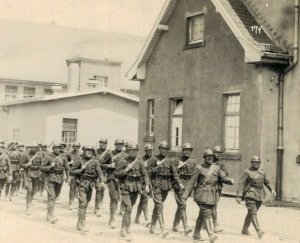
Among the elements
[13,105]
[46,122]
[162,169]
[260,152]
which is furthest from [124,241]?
[13,105]

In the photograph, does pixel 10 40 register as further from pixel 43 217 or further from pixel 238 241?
pixel 238 241

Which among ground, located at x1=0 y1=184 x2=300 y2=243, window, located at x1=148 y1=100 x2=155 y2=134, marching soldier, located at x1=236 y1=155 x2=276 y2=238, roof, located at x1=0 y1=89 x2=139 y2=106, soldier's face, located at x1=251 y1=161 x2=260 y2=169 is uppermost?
roof, located at x1=0 y1=89 x2=139 y2=106

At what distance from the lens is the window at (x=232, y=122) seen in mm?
20094

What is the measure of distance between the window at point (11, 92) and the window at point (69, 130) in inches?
466

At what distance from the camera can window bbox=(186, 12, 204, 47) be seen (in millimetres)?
22141

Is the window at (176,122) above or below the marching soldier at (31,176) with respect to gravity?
above

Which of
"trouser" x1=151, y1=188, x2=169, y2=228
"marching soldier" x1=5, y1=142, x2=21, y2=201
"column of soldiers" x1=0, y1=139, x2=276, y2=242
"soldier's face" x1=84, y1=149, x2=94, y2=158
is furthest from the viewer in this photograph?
"marching soldier" x1=5, y1=142, x2=21, y2=201

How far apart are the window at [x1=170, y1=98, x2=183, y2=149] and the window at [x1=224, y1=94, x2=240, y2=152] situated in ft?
9.51

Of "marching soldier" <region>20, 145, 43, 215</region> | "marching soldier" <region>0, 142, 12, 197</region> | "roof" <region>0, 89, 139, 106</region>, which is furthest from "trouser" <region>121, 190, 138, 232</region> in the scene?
"roof" <region>0, 89, 139, 106</region>

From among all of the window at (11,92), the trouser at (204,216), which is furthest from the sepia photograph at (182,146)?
the window at (11,92)

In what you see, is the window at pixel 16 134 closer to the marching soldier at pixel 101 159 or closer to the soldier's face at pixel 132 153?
the marching soldier at pixel 101 159

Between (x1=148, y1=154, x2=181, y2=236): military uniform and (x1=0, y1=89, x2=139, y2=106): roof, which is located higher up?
(x1=0, y1=89, x2=139, y2=106): roof

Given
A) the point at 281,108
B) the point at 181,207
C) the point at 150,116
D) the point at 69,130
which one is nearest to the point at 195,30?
the point at 150,116

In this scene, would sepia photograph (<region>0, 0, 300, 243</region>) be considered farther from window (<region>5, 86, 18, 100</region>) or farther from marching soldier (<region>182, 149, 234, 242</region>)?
window (<region>5, 86, 18, 100</region>)
